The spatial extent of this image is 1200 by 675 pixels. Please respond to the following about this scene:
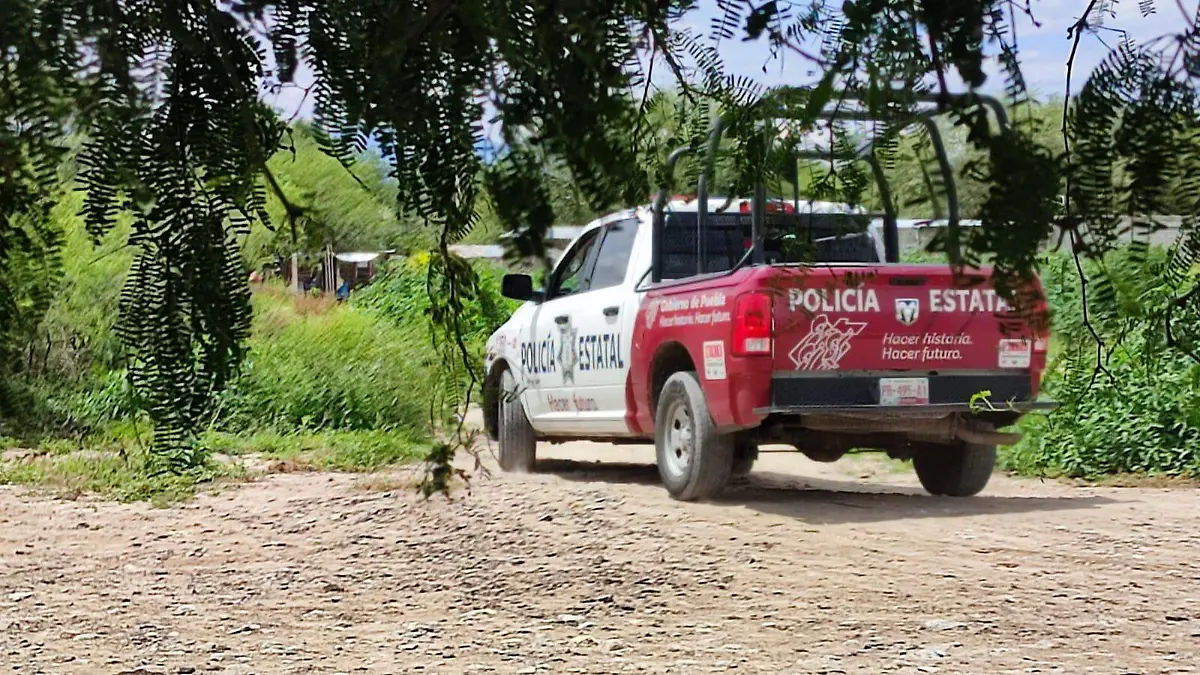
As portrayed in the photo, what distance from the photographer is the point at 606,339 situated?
374 inches

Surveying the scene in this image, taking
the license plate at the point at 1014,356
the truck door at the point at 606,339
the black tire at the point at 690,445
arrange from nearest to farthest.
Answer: the license plate at the point at 1014,356, the black tire at the point at 690,445, the truck door at the point at 606,339

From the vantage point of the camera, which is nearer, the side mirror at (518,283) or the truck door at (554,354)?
the side mirror at (518,283)

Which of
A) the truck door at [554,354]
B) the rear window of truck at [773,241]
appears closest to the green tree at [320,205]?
the rear window of truck at [773,241]

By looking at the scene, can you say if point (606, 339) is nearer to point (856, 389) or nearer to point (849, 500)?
point (849, 500)

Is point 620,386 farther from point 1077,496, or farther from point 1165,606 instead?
point 1165,606

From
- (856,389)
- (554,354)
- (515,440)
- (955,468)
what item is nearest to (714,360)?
(856,389)

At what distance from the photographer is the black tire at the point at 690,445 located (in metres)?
8.29

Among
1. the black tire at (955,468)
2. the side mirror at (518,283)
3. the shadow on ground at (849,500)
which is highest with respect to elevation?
the side mirror at (518,283)

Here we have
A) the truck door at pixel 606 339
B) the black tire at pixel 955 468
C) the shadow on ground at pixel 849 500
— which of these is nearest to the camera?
the shadow on ground at pixel 849 500

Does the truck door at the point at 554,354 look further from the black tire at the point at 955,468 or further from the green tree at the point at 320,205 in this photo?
the green tree at the point at 320,205

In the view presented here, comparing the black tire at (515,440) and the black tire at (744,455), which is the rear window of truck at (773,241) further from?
the black tire at (515,440)

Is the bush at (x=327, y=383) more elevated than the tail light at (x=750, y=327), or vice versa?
the tail light at (x=750, y=327)

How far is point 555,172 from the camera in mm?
1706

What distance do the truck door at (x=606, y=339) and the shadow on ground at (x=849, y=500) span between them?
74cm
